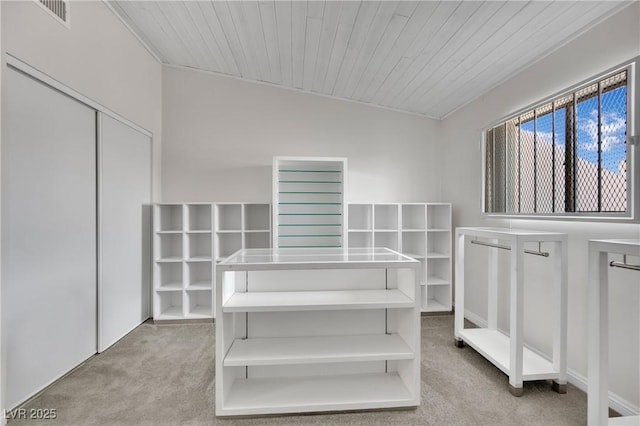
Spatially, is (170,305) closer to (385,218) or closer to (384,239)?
Result: (384,239)

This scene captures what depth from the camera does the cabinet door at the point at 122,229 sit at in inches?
111

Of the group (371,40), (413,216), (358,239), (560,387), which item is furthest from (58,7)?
(560,387)

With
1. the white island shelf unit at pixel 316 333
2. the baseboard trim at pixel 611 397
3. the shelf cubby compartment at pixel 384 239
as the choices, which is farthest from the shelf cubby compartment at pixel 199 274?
the baseboard trim at pixel 611 397

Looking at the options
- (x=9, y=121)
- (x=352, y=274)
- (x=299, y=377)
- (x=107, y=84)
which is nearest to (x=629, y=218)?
(x=352, y=274)

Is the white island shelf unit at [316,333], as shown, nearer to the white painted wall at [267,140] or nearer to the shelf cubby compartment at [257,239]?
the shelf cubby compartment at [257,239]

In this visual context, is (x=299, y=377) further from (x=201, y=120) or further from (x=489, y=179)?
(x=201, y=120)

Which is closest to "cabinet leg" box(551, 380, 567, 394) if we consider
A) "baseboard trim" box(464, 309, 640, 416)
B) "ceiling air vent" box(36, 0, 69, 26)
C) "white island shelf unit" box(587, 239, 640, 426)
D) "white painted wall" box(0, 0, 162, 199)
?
"baseboard trim" box(464, 309, 640, 416)

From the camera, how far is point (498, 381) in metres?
2.29

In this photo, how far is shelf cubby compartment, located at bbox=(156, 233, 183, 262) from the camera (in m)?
3.64

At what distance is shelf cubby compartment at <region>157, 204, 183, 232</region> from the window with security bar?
144 inches

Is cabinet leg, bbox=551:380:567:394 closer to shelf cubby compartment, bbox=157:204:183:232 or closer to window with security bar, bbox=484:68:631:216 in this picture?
window with security bar, bbox=484:68:631:216

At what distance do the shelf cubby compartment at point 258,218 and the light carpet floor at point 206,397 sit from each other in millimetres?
1564

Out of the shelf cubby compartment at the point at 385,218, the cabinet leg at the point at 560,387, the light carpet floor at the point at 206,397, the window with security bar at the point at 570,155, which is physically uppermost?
the window with security bar at the point at 570,155

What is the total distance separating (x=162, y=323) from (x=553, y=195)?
160 inches
